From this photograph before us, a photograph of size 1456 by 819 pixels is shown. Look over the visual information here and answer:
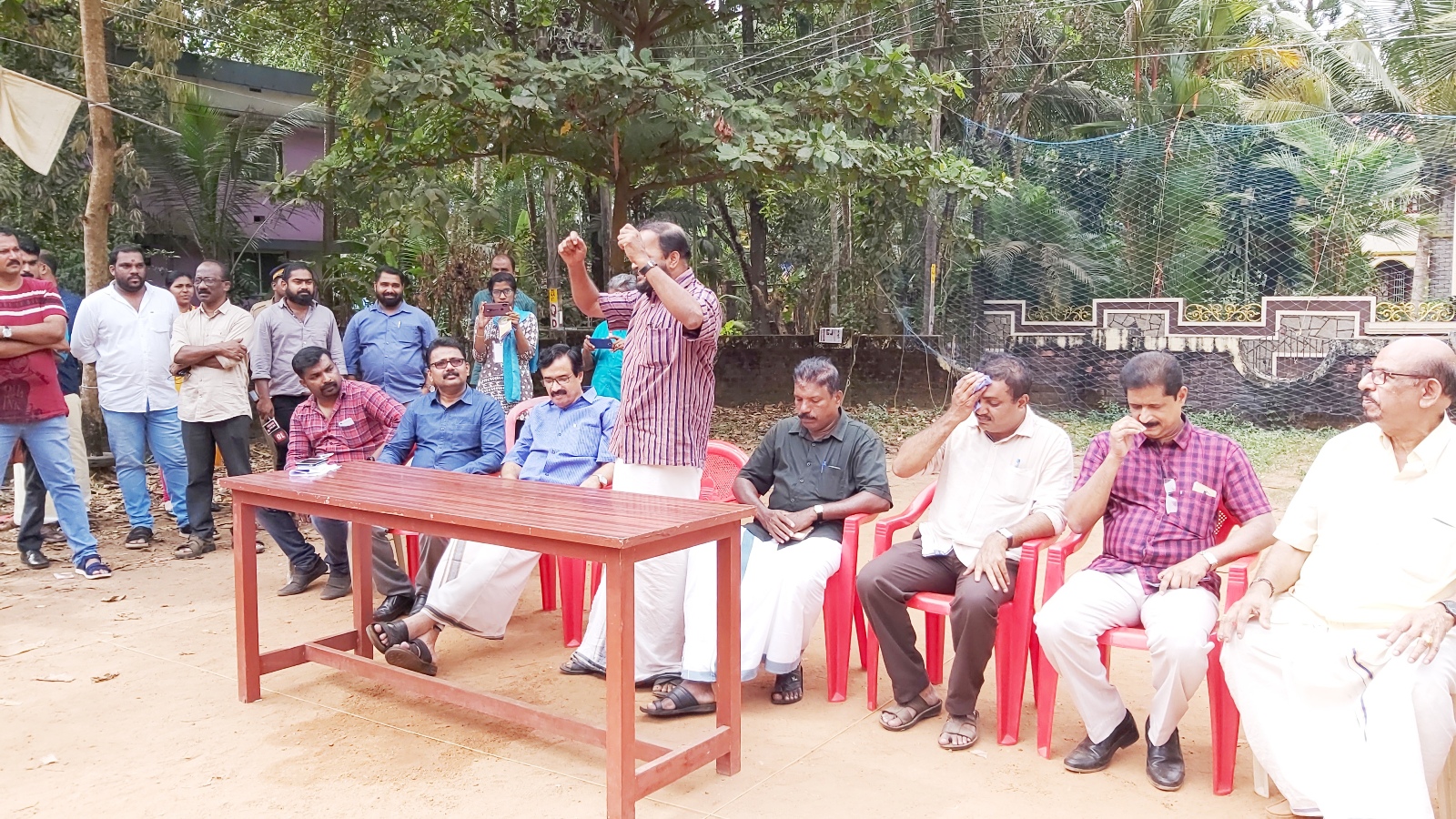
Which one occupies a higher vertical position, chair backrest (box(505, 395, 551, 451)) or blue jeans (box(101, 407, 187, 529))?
chair backrest (box(505, 395, 551, 451))

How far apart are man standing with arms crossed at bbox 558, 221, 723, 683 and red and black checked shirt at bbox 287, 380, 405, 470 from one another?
1.58 m

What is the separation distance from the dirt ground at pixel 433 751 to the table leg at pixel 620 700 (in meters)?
0.14

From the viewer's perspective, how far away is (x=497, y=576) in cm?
386

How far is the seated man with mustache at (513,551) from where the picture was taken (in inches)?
148

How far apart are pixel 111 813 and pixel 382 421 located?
227 centimetres

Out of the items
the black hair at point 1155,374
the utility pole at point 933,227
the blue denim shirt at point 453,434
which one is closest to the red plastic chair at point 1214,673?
the black hair at point 1155,374

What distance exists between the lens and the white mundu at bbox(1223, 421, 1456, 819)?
2451 millimetres

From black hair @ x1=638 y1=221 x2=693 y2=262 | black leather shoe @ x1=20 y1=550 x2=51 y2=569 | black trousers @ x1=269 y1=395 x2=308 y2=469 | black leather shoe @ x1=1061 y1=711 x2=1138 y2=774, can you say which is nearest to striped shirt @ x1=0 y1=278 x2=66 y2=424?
black leather shoe @ x1=20 y1=550 x2=51 y2=569

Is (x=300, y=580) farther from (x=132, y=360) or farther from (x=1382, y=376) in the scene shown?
(x=1382, y=376)

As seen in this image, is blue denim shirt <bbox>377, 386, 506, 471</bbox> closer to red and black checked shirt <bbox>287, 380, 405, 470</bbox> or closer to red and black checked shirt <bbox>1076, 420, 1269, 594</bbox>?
red and black checked shirt <bbox>287, 380, 405, 470</bbox>

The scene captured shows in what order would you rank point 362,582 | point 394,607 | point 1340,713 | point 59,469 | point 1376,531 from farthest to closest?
point 59,469 → point 394,607 → point 362,582 → point 1376,531 → point 1340,713

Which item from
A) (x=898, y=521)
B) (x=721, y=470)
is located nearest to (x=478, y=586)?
(x=721, y=470)

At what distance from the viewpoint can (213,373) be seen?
561cm

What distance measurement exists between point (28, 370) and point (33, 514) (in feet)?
3.12
